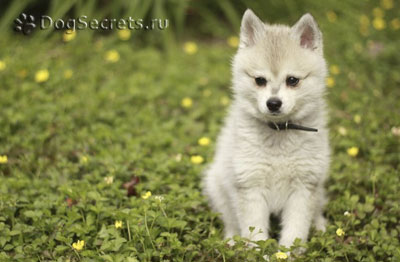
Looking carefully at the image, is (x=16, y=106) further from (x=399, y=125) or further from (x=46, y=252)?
(x=399, y=125)

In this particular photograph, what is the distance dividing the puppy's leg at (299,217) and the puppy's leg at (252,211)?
0.14 metres

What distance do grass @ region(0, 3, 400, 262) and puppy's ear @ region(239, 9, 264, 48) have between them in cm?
113

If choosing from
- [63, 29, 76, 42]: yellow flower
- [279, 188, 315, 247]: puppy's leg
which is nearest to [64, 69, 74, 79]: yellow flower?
[63, 29, 76, 42]: yellow flower

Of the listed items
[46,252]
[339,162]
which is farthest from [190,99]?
[46,252]

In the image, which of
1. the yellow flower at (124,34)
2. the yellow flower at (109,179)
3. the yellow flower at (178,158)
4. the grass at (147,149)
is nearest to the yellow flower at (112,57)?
the grass at (147,149)

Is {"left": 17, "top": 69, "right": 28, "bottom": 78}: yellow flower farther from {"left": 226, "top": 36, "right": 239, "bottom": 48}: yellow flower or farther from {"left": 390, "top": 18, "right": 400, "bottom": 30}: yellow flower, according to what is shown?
{"left": 390, "top": 18, "right": 400, "bottom": 30}: yellow flower

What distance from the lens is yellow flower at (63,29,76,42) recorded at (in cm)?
541

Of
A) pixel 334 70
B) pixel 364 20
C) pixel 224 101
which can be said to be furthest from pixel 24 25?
pixel 364 20

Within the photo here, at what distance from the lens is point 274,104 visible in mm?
2633

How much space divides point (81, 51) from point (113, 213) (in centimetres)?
306

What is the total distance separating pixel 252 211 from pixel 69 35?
3.66 metres

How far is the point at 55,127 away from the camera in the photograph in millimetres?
4156

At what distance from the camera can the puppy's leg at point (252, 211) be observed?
277cm

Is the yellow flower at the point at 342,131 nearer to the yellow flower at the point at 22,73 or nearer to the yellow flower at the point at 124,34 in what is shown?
the yellow flower at the point at 124,34
